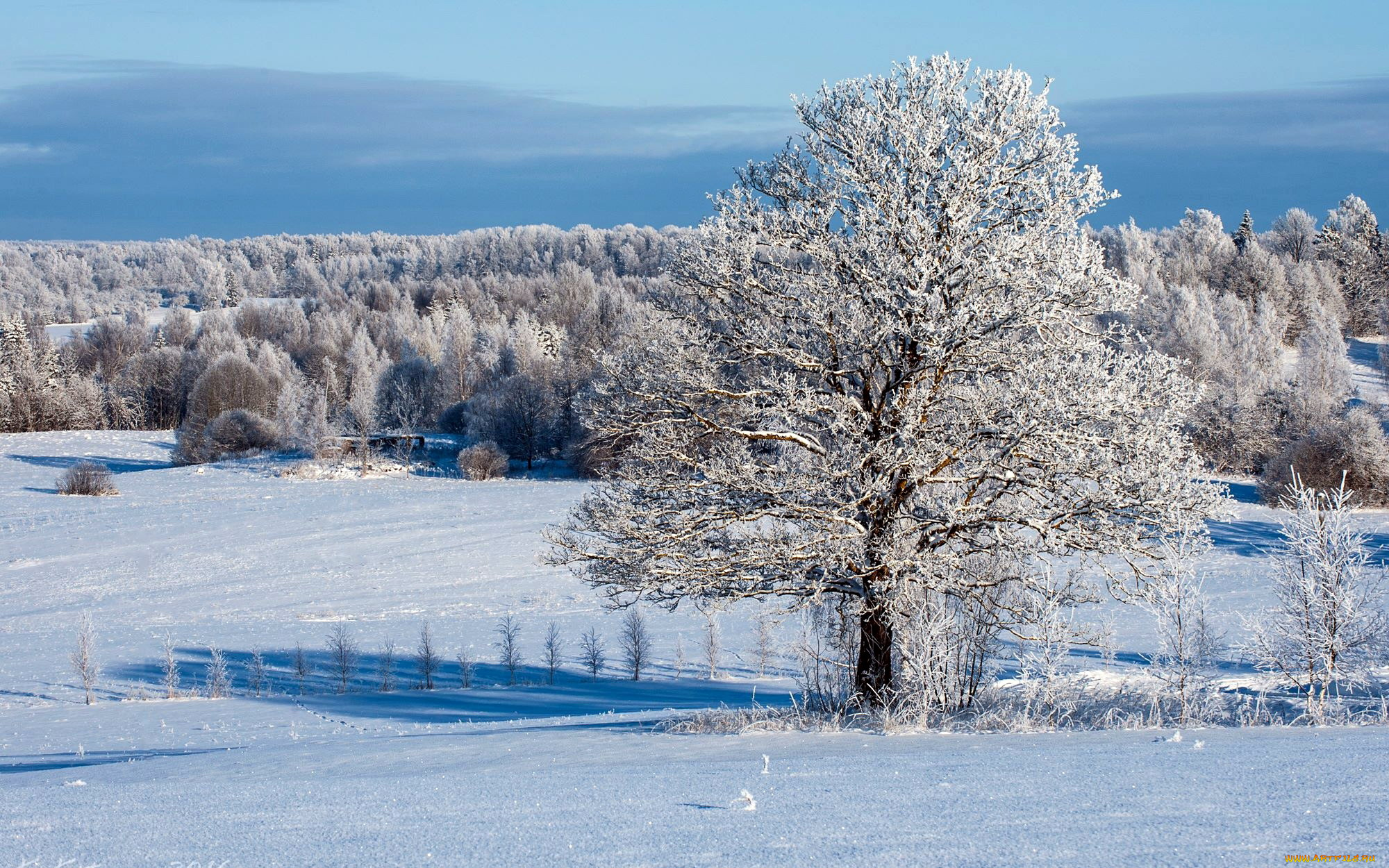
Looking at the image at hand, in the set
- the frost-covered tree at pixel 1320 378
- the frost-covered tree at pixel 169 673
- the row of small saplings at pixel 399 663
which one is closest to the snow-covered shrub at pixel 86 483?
the row of small saplings at pixel 399 663

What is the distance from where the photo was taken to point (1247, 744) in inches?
268

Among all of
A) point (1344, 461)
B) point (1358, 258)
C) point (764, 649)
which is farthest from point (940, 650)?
point (1358, 258)

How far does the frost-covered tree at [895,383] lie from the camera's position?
34.7ft

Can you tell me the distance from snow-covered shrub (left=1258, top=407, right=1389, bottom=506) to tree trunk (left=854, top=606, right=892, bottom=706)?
41.9m

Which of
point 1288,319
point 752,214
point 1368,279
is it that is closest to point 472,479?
point 752,214

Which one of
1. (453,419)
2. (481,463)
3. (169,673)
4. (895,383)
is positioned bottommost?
(169,673)

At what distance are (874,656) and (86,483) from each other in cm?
5933

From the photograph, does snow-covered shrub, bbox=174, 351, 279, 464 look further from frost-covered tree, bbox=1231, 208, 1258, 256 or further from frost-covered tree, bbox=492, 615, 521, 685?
frost-covered tree, bbox=1231, 208, 1258, 256

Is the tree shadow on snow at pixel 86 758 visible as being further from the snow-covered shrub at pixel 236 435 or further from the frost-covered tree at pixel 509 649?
the snow-covered shrub at pixel 236 435

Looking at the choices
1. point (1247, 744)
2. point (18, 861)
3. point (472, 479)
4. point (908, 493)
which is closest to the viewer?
point (18, 861)

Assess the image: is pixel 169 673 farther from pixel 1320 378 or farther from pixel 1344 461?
pixel 1320 378

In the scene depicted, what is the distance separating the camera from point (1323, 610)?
35.9 ft

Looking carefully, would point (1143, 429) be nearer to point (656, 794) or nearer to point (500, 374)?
point (656, 794)

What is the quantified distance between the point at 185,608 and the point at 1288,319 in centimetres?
8346
